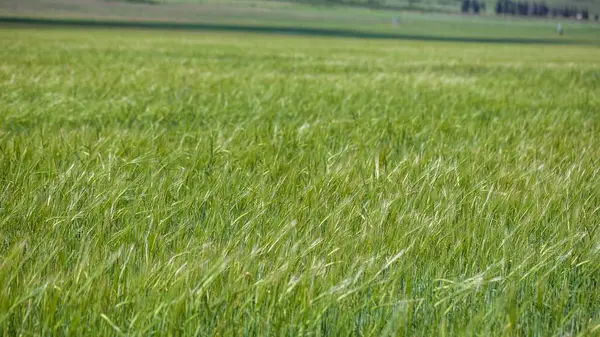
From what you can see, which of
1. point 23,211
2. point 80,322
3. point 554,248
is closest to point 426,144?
point 554,248

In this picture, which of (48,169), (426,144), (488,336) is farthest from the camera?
(426,144)

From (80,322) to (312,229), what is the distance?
1.02 m

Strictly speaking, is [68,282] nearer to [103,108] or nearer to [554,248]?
[554,248]

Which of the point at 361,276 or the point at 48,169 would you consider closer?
the point at 361,276

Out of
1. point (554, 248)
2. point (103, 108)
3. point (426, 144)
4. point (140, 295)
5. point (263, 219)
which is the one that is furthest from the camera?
point (103, 108)

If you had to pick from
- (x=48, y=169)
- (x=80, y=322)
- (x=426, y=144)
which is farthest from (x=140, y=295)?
(x=426, y=144)

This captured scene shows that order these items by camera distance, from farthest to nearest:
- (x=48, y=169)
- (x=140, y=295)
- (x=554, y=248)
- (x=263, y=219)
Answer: (x=48, y=169) < (x=263, y=219) < (x=554, y=248) < (x=140, y=295)

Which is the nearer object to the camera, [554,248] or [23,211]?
[554,248]

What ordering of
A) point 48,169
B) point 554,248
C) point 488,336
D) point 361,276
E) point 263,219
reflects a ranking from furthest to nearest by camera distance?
point 48,169, point 263,219, point 554,248, point 361,276, point 488,336

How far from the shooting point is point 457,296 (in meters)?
1.86

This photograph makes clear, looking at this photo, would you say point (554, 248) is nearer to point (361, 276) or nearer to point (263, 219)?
point (361, 276)

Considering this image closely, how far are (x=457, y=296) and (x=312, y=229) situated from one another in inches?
28.7

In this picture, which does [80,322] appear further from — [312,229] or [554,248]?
[554,248]

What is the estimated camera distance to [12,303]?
1.70 metres
